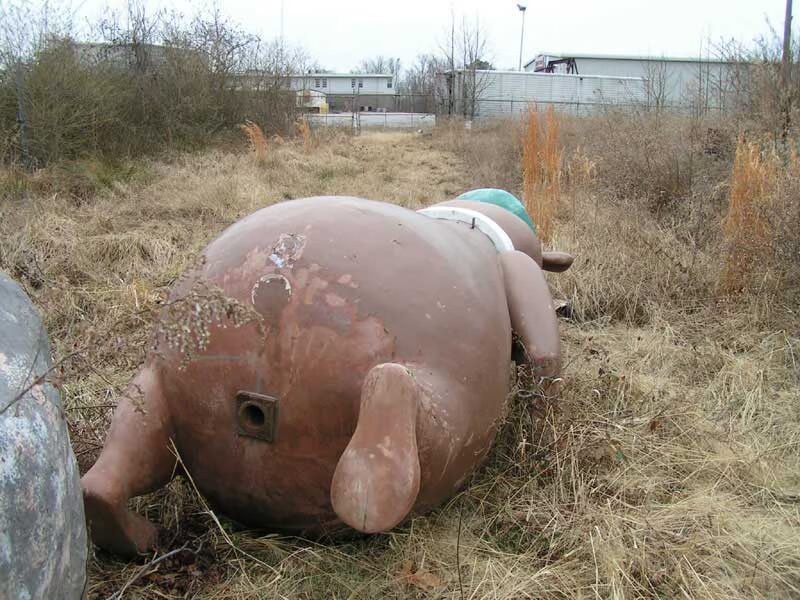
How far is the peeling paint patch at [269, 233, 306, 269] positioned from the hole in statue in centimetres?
42

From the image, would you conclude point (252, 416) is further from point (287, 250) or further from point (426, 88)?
point (426, 88)

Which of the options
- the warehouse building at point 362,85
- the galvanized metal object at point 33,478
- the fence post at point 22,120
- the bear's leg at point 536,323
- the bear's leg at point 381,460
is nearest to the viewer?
the galvanized metal object at point 33,478

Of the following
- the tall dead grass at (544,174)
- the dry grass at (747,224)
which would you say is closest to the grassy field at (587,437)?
the dry grass at (747,224)

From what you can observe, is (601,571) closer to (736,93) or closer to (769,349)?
(769,349)

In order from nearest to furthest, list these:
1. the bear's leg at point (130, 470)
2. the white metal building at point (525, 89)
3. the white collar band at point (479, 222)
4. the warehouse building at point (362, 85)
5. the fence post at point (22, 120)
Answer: the bear's leg at point (130, 470)
the white collar band at point (479, 222)
the fence post at point (22, 120)
the white metal building at point (525, 89)
the warehouse building at point (362, 85)

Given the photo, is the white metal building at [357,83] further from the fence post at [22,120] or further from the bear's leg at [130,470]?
the bear's leg at [130,470]

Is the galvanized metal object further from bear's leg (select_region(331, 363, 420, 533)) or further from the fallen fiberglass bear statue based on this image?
bear's leg (select_region(331, 363, 420, 533))

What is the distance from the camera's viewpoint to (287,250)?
2.00m

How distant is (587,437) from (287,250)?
1.49 metres

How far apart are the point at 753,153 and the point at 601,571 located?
3.95 m

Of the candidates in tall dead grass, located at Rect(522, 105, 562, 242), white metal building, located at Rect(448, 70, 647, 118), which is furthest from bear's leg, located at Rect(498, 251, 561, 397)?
white metal building, located at Rect(448, 70, 647, 118)

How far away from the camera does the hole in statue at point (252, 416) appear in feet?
6.24

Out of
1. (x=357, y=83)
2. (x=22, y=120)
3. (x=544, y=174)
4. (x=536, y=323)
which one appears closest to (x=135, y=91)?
(x=22, y=120)

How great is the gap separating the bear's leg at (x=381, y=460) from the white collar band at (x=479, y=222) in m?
1.28
